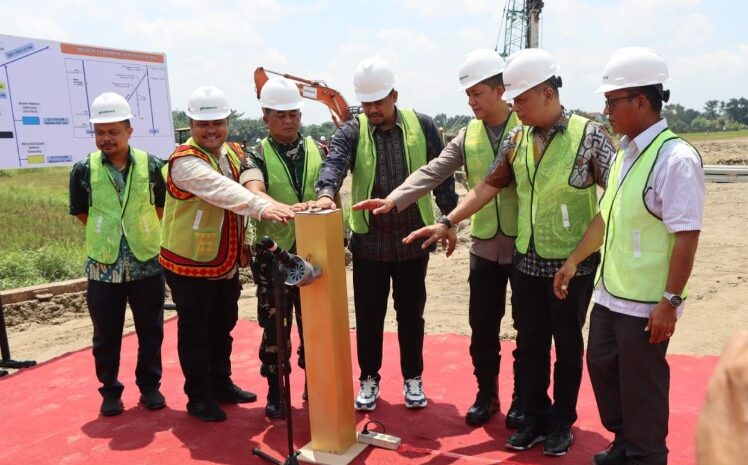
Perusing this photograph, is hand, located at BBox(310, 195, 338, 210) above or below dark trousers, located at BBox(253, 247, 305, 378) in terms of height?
above

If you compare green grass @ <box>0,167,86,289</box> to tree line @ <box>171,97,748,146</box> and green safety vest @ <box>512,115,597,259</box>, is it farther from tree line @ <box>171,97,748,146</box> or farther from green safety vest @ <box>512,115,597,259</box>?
tree line @ <box>171,97,748,146</box>

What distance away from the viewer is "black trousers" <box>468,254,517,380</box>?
136 inches

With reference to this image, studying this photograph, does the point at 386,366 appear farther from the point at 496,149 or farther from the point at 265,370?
the point at 496,149

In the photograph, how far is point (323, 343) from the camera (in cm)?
301

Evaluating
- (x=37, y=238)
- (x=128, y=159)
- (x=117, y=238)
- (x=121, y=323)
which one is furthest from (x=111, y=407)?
(x=37, y=238)

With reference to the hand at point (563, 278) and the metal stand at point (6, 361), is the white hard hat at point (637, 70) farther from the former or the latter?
Result: the metal stand at point (6, 361)

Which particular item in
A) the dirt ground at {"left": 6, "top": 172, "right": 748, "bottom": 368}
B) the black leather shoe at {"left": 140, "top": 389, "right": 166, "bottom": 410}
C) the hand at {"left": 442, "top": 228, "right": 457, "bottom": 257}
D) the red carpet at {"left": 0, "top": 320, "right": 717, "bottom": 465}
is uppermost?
the hand at {"left": 442, "top": 228, "right": 457, "bottom": 257}

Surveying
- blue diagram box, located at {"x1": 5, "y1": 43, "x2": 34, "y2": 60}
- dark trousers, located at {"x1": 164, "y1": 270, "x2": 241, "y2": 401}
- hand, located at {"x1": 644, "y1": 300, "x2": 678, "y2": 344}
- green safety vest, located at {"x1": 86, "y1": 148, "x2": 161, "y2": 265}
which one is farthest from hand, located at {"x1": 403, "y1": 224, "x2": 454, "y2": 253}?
blue diagram box, located at {"x1": 5, "y1": 43, "x2": 34, "y2": 60}

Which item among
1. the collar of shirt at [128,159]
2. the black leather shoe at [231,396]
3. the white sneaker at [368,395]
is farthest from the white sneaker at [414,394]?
the collar of shirt at [128,159]

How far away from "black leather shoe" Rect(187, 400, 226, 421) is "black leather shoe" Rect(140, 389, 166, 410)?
0.28 m

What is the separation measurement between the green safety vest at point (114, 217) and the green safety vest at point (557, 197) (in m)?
2.22

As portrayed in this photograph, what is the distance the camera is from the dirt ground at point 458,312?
18.9 ft

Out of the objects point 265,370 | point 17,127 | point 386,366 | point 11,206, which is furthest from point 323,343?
point 11,206

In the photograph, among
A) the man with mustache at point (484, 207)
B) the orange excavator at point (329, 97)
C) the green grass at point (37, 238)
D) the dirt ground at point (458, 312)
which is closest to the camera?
the man with mustache at point (484, 207)
